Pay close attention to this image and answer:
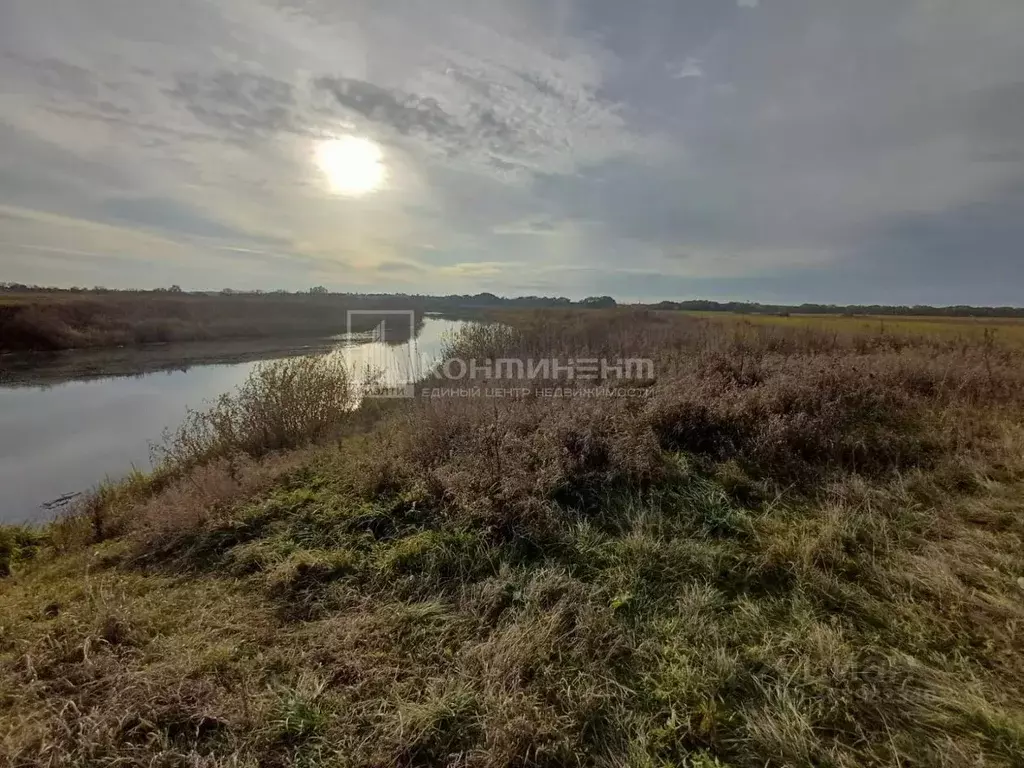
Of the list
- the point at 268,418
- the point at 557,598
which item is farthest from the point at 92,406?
the point at 557,598

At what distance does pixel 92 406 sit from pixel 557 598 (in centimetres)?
1730

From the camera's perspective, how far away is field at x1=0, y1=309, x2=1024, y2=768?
227cm

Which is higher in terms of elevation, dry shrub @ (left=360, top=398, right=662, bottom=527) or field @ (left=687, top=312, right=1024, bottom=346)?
field @ (left=687, top=312, right=1024, bottom=346)

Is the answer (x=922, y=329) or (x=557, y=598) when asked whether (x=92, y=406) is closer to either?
(x=557, y=598)

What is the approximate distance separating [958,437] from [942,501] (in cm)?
189

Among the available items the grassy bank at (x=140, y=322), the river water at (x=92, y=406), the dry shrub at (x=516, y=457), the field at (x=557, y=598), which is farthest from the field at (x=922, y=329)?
the grassy bank at (x=140, y=322)

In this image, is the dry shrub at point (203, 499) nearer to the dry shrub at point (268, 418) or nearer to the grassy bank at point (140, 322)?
the dry shrub at point (268, 418)

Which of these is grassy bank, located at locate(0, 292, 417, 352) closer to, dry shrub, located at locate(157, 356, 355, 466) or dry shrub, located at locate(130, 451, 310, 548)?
dry shrub, located at locate(157, 356, 355, 466)

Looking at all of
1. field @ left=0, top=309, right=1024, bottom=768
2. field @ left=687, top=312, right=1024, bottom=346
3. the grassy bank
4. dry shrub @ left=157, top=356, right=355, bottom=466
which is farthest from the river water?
field @ left=687, top=312, right=1024, bottom=346

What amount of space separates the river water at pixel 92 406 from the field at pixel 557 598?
3.68 meters

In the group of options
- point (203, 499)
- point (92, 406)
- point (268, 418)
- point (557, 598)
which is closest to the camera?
point (557, 598)

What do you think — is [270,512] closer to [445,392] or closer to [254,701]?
[254,701]

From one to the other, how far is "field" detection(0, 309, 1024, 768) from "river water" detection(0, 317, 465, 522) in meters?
3.68

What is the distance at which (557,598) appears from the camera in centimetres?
325
